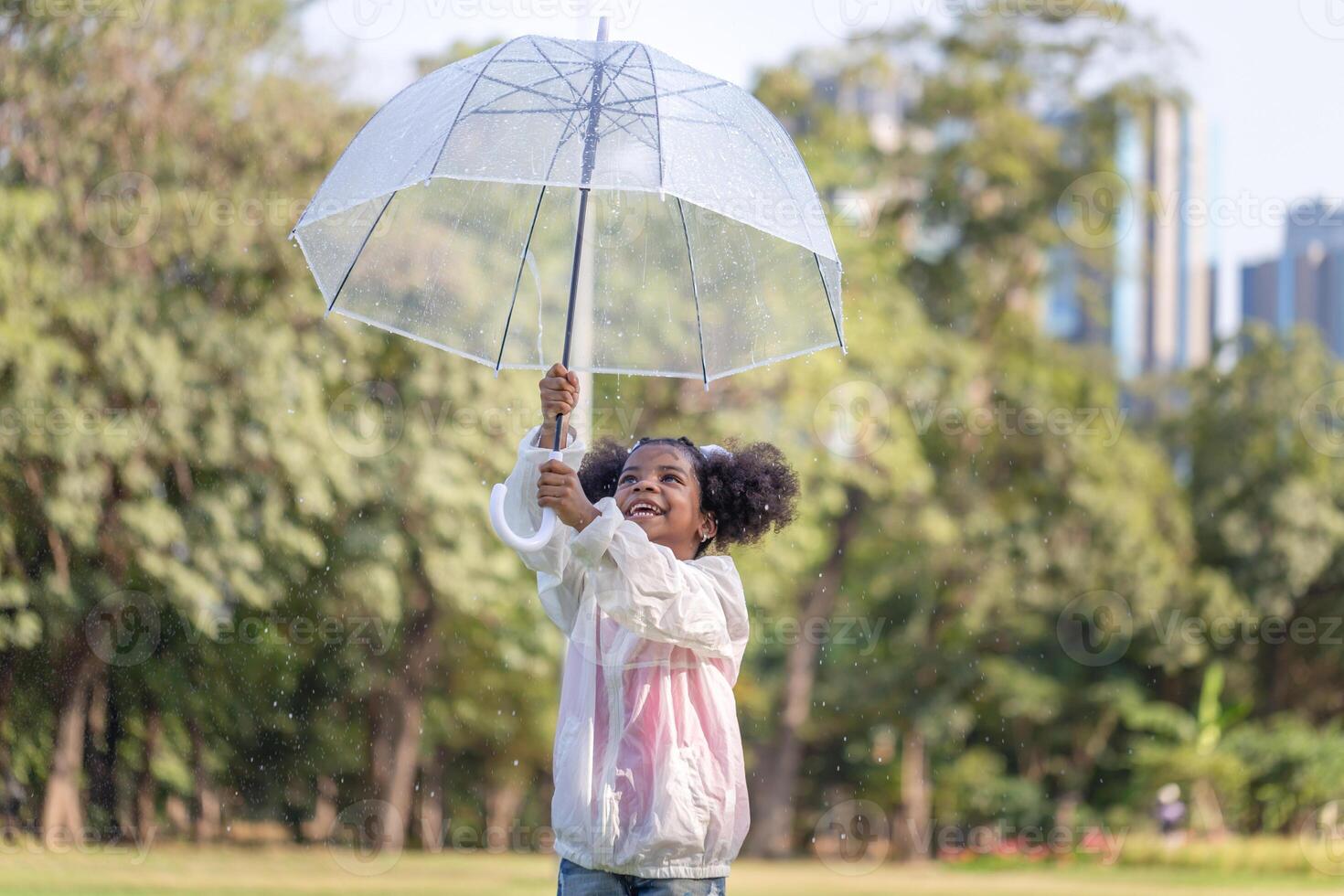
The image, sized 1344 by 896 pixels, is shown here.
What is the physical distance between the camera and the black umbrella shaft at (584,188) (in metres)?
2.84

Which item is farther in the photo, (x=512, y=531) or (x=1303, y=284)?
(x=1303, y=284)

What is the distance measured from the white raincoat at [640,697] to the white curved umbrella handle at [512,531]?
0.03 meters

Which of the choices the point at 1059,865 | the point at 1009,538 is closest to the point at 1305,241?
the point at 1009,538

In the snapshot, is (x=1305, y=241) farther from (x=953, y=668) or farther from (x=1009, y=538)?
(x=953, y=668)

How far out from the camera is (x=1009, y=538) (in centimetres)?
1211

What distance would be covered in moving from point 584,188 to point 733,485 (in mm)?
610

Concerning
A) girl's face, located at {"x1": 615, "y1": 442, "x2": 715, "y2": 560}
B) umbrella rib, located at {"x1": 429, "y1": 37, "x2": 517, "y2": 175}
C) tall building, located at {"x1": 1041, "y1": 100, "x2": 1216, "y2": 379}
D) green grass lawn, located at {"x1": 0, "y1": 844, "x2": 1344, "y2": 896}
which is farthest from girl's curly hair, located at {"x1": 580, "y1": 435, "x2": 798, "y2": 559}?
tall building, located at {"x1": 1041, "y1": 100, "x2": 1216, "y2": 379}

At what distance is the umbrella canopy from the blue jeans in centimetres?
92

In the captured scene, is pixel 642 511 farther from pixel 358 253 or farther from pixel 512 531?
pixel 358 253

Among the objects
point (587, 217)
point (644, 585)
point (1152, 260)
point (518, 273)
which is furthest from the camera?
point (1152, 260)

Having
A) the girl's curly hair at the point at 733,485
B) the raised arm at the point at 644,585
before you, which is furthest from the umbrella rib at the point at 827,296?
the raised arm at the point at 644,585

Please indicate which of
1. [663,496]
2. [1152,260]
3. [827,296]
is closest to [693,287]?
[827,296]

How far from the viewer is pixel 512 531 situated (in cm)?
269

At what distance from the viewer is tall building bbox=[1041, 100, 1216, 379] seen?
1258 cm
